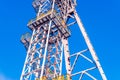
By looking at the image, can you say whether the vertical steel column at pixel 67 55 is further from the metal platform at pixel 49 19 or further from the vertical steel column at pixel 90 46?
the vertical steel column at pixel 90 46

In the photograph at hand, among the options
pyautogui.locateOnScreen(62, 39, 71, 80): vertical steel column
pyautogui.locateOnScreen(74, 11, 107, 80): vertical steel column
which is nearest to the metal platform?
pyautogui.locateOnScreen(62, 39, 71, 80): vertical steel column

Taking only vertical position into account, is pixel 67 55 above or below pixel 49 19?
below

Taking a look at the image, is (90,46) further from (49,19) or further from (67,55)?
(49,19)

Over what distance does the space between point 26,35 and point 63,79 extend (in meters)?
7.65

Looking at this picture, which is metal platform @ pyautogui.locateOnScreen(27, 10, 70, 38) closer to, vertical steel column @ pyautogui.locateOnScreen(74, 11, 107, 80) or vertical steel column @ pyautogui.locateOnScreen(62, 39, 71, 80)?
vertical steel column @ pyautogui.locateOnScreen(62, 39, 71, 80)

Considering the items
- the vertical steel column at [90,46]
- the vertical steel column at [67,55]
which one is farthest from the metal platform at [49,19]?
the vertical steel column at [90,46]

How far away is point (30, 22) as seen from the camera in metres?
29.9

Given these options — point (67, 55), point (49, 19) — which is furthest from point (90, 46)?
point (49, 19)

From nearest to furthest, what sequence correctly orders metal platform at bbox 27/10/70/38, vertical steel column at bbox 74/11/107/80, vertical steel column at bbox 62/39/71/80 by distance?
vertical steel column at bbox 74/11/107/80
metal platform at bbox 27/10/70/38
vertical steel column at bbox 62/39/71/80

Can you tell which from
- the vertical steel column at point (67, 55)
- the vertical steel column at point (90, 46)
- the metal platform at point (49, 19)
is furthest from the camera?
the vertical steel column at point (67, 55)

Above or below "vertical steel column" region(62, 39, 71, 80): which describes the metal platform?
above

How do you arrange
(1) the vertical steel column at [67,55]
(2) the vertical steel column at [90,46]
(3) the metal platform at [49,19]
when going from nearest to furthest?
(2) the vertical steel column at [90,46], (3) the metal platform at [49,19], (1) the vertical steel column at [67,55]

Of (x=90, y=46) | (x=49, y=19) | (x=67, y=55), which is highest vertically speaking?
(x=49, y=19)

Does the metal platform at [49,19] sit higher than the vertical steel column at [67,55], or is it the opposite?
the metal platform at [49,19]
